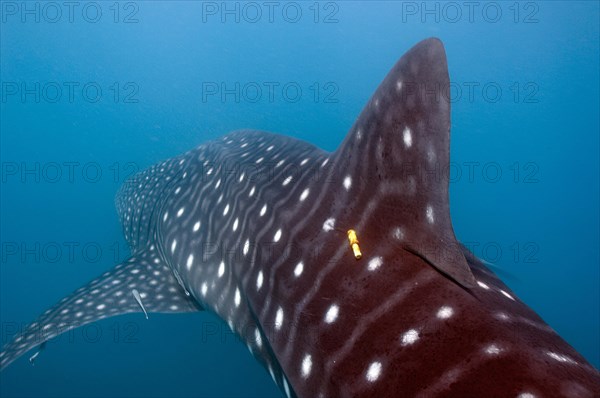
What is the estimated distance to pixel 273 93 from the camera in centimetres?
1778

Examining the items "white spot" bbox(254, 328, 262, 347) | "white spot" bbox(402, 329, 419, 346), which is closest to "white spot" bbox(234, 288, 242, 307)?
"white spot" bbox(254, 328, 262, 347)

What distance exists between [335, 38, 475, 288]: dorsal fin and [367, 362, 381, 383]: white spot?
409 mm

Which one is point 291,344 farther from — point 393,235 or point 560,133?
point 560,133

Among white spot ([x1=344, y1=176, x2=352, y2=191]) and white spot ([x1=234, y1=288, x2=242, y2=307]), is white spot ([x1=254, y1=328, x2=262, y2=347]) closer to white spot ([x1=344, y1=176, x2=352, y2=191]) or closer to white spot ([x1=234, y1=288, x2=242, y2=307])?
white spot ([x1=234, y1=288, x2=242, y2=307])

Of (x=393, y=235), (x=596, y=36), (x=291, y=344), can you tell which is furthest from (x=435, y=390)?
(x=596, y=36)

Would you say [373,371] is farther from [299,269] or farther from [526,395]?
[299,269]

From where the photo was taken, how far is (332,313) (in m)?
1.81

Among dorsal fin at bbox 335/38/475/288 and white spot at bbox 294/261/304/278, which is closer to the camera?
dorsal fin at bbox 335/38/475/288

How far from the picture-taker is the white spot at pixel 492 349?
1.22 metres

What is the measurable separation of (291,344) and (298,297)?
220 millimetres

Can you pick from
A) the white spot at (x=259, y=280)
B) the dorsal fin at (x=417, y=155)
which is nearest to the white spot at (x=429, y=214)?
the dorsal fin at (x=417, y=155)

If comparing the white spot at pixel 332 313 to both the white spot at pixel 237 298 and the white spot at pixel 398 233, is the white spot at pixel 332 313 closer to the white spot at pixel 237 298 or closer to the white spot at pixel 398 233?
the white spot at pixel 398 233

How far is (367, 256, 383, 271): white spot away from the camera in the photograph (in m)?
1.71

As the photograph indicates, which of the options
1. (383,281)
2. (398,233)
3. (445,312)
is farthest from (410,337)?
(398,233)
